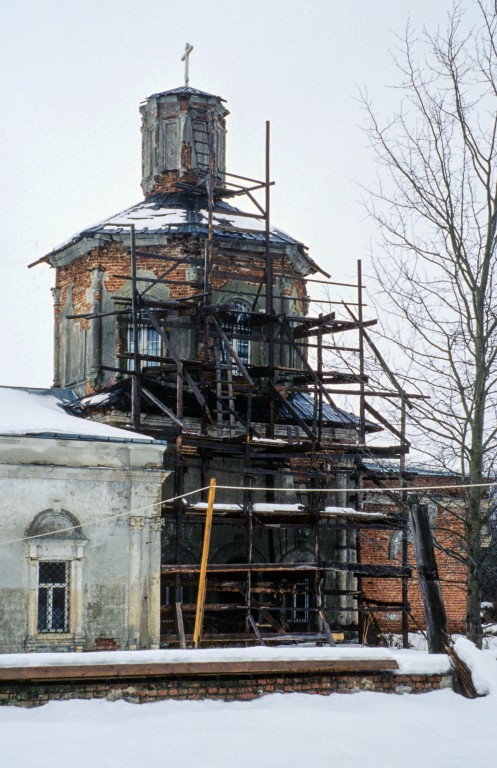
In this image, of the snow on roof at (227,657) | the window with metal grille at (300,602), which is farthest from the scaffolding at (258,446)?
the snow on roof at (227,657)

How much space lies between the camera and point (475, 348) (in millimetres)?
16500

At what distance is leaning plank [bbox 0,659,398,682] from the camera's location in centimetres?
1073

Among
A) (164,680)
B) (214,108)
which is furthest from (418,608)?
(164,680)

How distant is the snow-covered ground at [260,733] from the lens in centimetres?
991

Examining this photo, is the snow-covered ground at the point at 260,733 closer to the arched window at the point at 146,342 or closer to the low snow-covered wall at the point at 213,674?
the low snow-covered wall at the point at 213,674

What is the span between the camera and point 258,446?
2361 cm

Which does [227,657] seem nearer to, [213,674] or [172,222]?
[213,674]

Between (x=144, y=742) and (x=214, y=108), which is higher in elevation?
(x=214, y=108)

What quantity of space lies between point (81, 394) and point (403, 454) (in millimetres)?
7963

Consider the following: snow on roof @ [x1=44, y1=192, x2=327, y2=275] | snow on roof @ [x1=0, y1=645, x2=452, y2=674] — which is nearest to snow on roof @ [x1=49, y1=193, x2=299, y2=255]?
snow on roof @ [x1=44, y1=192, x2=327, y2=275]

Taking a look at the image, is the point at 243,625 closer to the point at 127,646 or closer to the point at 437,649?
the point at 127,646

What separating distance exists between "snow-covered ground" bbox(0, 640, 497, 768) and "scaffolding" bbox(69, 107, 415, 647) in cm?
962

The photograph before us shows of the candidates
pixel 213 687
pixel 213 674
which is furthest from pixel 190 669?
pixel 213 687

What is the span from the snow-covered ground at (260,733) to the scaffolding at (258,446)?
9624 mm
